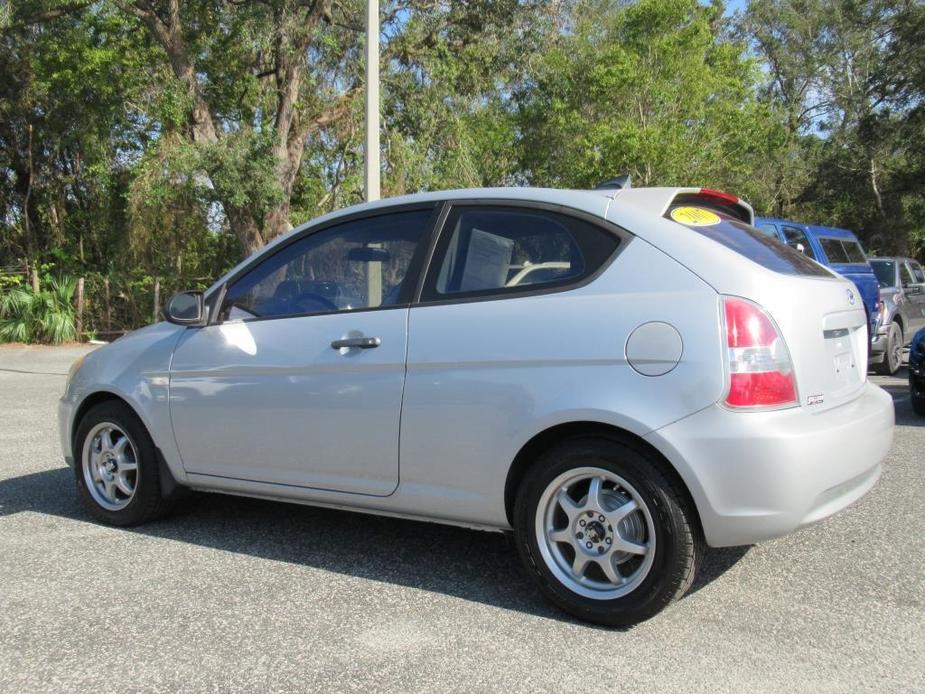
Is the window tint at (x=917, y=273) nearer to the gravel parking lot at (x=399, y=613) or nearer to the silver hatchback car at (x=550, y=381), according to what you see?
the gravel parking lot at (x=399, y=613)

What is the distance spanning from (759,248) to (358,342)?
179 cm

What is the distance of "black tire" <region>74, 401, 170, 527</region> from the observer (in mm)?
4602

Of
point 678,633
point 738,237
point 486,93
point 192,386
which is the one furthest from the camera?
point 486,93

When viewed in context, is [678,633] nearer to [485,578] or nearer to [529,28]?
[485,578]

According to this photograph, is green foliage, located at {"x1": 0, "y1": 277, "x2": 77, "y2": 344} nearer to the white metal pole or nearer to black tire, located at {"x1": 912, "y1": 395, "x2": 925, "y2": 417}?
the white metal pole

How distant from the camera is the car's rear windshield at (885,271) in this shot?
13.7 m

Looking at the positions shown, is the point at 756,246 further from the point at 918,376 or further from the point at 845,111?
the point at 845,111

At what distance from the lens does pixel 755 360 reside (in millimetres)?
3084

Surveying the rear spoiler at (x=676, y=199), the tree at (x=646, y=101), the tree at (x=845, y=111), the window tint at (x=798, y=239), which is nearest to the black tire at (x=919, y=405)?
the window tint at (x=798, y=239)

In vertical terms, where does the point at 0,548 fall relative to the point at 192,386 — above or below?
below

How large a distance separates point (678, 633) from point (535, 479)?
2.62ft

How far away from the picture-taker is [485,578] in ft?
12.8

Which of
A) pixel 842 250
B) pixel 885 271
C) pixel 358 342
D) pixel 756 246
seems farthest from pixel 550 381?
pixel 885 271

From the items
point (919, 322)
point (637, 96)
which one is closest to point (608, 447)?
point (919, 322)
